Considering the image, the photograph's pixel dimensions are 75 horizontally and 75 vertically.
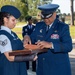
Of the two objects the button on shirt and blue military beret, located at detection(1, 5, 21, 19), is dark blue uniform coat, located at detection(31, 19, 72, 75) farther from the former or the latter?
the button on shirt

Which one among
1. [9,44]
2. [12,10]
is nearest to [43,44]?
[9,44]

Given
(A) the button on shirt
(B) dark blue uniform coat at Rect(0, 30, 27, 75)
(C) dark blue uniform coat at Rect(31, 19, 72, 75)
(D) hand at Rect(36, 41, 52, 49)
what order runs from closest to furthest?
(A) the button on shirt, (B) dark blue uniform coat at Rect(0, 30, 27, 75), (D) hand at Rect(36, 41, 52, 49), (C) dark blue uniform coat at Rect(31, 19, 72, 75)

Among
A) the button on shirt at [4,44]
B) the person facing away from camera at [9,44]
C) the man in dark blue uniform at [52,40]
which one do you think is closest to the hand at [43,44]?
the man in dark blue uniform at [52,40]

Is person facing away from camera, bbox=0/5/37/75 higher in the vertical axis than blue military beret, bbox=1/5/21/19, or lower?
lower

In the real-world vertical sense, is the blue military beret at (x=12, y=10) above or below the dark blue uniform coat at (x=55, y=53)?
above

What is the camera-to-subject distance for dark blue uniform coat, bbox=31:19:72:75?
15.8ft

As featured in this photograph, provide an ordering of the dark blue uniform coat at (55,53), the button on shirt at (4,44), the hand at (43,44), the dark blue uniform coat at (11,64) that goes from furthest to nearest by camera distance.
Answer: the dark blue uniform coat at (55,53), the hand at (43,44), the dark blue uniform coat at (11,64), the button on shirt at (4,44)

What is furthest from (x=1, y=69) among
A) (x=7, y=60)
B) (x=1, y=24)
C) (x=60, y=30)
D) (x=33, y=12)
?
(x=33, y=12)

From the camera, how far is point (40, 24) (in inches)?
205

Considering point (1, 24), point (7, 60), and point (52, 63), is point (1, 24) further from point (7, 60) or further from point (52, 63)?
point (52, 63)

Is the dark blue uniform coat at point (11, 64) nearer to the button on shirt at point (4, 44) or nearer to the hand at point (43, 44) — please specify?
the button on shirt at point (4, 44)

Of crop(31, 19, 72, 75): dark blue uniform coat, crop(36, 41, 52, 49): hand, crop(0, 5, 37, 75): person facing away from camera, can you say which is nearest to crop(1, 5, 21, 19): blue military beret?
crop(0, 5, 37, 75): person facing away from camera

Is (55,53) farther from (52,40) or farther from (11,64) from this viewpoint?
(11,64)

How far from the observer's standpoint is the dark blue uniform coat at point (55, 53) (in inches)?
189
